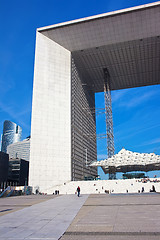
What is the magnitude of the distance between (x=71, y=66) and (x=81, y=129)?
18634 mm

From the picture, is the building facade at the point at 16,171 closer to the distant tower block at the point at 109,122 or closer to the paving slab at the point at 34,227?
the distant tower block at the point at 109,122

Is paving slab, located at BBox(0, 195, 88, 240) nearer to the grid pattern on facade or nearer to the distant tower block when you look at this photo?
the grid pattern on facade

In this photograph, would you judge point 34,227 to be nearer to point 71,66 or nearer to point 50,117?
point 50,117

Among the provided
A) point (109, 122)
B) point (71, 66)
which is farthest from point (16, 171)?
point (71, 66)

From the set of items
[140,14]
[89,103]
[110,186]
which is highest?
[140,14]

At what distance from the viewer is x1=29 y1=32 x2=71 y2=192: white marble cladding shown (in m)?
50.1

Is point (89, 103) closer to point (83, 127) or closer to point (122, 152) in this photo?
point (83, 127)

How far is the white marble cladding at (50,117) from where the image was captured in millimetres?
50094

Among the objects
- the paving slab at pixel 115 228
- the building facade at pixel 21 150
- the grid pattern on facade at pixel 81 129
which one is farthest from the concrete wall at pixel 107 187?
the building facade at pixel 21 150

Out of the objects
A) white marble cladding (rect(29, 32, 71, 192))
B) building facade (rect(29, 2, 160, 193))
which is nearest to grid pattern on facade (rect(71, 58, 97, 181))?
building facade (rect(29, 2, 160, 193))

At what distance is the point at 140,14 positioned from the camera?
51.1m

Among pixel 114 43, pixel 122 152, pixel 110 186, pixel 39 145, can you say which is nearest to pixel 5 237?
pixel 110 186

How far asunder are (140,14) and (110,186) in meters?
39.1

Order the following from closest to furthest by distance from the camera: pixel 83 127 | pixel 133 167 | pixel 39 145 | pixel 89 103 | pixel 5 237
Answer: pixel 5 237 < pixel 39 145 < pixel 133 167 < pixel 83 127 < pixel 89 103
